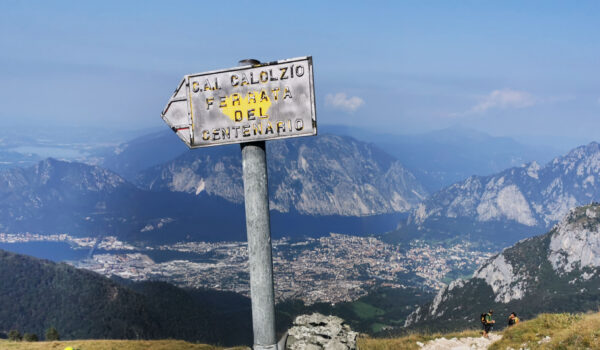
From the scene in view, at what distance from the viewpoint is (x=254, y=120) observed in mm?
6094

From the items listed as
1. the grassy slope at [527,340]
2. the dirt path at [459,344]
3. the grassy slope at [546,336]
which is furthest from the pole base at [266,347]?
the dirt path at [459,344]

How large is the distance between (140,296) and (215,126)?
166 metres

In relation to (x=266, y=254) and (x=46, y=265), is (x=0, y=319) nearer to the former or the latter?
(x=46, y=265)

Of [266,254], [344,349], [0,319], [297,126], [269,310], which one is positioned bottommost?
[0,319]

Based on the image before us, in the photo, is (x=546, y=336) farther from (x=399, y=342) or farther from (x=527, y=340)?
(x=399, y=342)

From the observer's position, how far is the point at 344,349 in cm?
904

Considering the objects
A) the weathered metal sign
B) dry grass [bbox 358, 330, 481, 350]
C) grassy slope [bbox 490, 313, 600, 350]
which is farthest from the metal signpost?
dry grass [bbox 358, 330, 481, 350]

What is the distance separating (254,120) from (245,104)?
10.3 inches

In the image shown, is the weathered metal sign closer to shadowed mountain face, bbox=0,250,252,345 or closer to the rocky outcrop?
the rocky outcrop

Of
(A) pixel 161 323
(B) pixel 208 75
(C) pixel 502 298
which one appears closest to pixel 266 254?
(B) pixel 208 75

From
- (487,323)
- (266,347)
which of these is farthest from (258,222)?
(487,323)

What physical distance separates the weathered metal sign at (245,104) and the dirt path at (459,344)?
13.5m

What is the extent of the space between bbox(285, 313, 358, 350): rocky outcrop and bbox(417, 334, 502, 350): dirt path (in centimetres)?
801

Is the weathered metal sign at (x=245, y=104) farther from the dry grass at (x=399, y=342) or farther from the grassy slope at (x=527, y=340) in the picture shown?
the dry grass at (x=399, y=342)
